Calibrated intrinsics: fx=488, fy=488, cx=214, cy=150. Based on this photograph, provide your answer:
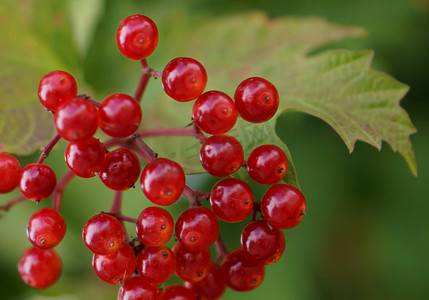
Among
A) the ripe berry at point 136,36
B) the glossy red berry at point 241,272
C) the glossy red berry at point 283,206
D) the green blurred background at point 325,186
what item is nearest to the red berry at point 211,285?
the glossy red berry at point 241,272

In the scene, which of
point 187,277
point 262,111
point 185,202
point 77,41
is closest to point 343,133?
point 262,111

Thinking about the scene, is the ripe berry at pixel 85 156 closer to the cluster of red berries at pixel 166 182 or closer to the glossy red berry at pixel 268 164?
the cluster of red berries at pixel 166 182

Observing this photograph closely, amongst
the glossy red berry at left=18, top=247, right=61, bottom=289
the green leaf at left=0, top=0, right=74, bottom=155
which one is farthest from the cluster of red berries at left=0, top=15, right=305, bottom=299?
the green leaf at left=0, top=0, right=74, bottom=155

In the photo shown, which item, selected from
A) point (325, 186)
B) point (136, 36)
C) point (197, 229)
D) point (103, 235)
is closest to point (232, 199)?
point (197, 229)

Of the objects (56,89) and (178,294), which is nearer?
(56,89)

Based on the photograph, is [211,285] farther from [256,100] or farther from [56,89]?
[56,89]

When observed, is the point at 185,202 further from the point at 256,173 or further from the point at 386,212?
the point at 386,212

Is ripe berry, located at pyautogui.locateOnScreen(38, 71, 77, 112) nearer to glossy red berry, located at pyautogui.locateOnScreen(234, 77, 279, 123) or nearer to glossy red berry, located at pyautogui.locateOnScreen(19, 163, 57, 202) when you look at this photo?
glossy red berry, located at pyautogui.locateOnScreen(19, 163, 57, 202)
